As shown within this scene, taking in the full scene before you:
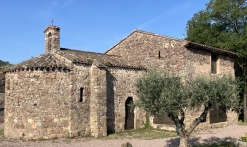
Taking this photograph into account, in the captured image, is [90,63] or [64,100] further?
[90,63]

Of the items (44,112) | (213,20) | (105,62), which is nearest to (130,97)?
(105,62)

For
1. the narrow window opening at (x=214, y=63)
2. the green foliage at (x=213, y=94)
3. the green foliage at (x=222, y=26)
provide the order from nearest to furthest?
the green foliage at (x=213, y=94), the narrow window opening at (x=214, y=63), the green foliage at (x=222, y=26)

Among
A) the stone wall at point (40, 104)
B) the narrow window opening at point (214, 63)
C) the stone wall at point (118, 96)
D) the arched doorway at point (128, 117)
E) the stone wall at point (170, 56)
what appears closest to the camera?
the stone wall at point (40, 104)

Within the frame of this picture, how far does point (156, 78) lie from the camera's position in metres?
10.5

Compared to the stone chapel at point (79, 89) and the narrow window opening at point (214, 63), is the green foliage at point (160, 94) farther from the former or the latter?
the narrow window opening at point (214, 63)

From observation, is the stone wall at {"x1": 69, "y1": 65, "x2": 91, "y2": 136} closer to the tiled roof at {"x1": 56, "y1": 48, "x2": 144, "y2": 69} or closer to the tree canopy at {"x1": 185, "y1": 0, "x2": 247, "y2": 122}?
the tiled roof at {"x1": 56, "y1": 48, "x2": 144, "y2": 69}

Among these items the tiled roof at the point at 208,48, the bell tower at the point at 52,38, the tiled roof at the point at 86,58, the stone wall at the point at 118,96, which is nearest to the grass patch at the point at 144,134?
the stone wall at the point at 118,96

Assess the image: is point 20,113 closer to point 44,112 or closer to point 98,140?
point 44,112

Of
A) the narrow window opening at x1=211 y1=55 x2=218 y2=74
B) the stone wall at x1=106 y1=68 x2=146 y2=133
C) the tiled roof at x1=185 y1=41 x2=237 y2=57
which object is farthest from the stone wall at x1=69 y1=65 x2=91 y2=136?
the narrow window opening at x1=211 y1=55 x2=218 y2=74

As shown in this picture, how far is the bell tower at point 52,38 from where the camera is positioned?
17375 mm

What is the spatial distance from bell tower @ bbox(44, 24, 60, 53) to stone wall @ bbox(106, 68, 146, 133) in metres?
4.14

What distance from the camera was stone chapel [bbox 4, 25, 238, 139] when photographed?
14919 millimetres

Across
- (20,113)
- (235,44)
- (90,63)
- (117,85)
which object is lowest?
(20,113)

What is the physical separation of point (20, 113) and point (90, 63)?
533 centimetres
